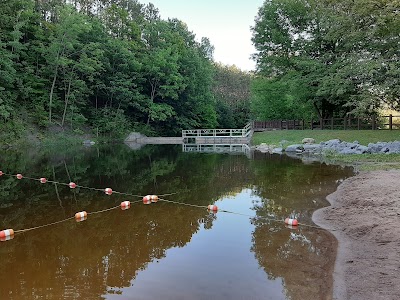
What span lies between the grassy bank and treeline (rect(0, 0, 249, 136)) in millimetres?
15777

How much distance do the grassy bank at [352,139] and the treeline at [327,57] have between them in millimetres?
1971

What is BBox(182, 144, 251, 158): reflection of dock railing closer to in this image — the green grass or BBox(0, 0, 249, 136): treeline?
the green grass

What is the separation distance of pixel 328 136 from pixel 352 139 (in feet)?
7.42

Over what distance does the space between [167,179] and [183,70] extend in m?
37.4

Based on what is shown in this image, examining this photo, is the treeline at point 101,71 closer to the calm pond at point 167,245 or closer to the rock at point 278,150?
the rock at point 278,150

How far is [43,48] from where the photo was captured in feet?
107

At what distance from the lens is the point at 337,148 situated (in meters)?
21.3

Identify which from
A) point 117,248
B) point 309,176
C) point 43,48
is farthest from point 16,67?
point 117,248

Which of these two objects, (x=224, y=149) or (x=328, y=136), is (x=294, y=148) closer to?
(x=328, y=136)

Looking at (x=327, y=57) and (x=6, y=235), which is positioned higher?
(x=327, y=57)

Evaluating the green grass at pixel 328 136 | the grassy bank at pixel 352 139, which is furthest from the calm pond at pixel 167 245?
the green grass at pixel 328 136

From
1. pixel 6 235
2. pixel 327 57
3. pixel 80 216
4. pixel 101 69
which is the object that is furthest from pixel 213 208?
pixel 101 69

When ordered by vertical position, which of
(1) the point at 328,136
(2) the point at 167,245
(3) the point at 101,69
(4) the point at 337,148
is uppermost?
(3) the point at 101,69

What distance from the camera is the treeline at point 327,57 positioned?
18.7 m
